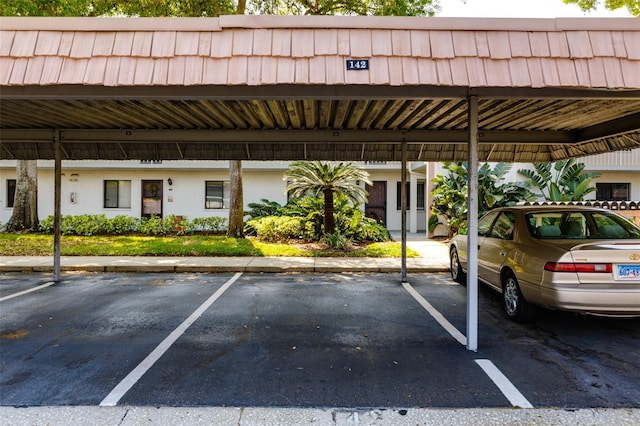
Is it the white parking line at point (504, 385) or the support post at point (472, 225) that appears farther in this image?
the support post at point (472, 225)

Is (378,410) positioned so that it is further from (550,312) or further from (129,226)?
(129,226)

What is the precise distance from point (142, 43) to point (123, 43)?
0.55 feet

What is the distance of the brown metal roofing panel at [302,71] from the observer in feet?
11.1

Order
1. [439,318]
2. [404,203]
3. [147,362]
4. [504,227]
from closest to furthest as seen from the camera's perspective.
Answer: [147,362], [439,318], [504,227], [404,203]

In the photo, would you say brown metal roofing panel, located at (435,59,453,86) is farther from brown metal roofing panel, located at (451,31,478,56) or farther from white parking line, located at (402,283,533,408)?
white parking line, located at (402,283,533,408)

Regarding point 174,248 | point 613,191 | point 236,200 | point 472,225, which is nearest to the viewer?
point 472,225

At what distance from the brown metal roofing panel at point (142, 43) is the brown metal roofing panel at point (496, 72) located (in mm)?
2994

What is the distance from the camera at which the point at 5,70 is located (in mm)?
3389

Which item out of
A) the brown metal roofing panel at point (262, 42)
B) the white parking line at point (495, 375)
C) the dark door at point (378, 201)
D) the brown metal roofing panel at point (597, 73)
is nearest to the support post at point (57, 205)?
the brown metal roofing panel at point (262, 42)

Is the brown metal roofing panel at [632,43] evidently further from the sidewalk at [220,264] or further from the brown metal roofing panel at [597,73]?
the sidewalk at [220,264]

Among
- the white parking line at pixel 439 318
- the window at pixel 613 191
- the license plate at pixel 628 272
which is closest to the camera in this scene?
the license plate at pixel 628 272

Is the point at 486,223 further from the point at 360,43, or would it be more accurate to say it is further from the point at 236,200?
the point at 236,200

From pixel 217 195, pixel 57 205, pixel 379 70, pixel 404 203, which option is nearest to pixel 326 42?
pixel 379 70

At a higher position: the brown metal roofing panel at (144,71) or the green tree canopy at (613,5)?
the green tree canopy at (613,5)
